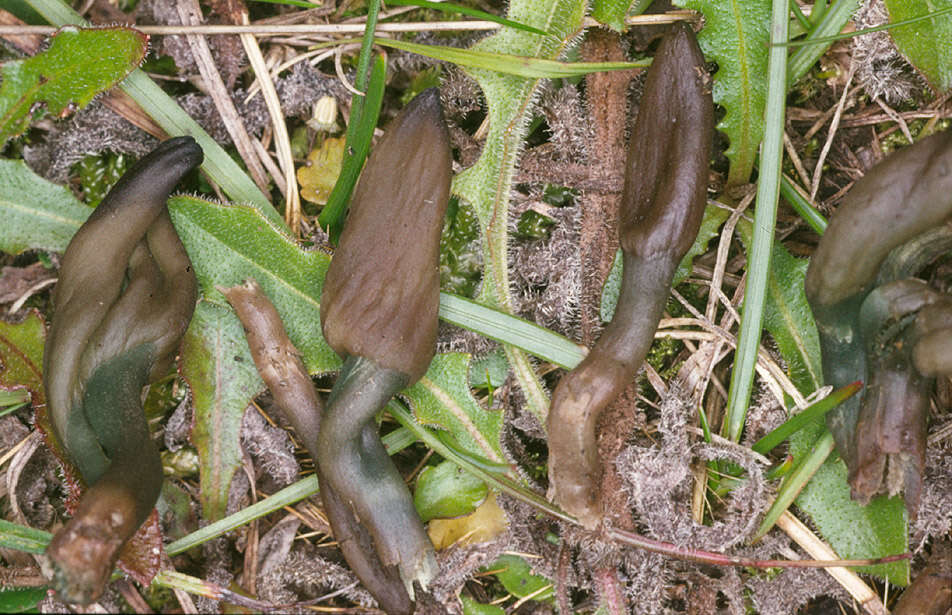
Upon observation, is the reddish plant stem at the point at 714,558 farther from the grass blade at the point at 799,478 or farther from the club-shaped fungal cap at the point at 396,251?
the club-shaped fungal cap at the point at 396,251

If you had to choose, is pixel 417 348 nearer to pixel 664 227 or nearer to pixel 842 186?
pixel 664 227

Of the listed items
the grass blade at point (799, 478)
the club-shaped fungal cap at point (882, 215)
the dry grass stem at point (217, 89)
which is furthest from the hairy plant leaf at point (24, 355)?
the club-shaped fungal cap at point (882, 215)

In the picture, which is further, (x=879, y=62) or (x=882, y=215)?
(x=879, y=62)

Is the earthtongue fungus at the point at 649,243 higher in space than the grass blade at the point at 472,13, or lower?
lower

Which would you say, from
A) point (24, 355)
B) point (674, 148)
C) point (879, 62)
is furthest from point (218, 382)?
point (879, 62)

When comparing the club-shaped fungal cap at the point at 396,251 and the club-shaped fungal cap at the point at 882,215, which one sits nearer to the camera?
the club-shaped fungal cap at the point at 882,215

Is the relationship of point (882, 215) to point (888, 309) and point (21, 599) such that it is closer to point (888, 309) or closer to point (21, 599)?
point (888, 309)
